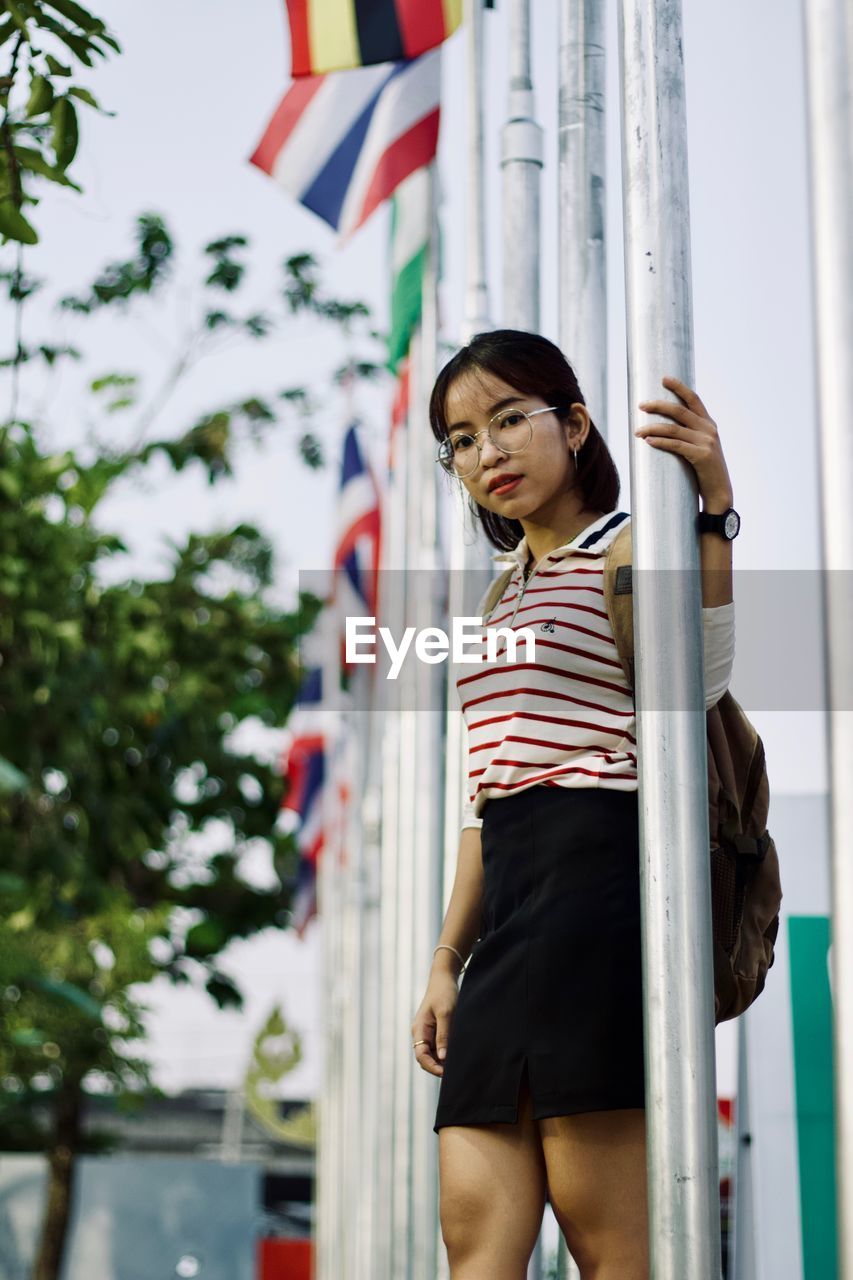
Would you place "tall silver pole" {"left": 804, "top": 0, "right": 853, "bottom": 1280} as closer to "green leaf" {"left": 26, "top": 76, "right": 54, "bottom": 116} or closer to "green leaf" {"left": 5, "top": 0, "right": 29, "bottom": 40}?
"green leaf" {"left": 5, "top": 0, "right": 29, "bottom": 40}

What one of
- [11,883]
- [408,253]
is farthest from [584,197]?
[11,883]

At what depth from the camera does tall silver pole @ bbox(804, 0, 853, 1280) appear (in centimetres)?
223

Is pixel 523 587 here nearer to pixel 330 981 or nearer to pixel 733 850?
pixel 733 850

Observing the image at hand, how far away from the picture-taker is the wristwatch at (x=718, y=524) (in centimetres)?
273

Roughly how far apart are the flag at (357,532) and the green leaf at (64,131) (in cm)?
800

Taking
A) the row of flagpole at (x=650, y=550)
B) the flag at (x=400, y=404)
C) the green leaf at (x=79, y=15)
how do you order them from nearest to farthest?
the row of flagpole at (x=650, y=550) → the green leaf at (x=79, y=15) → the flag at (x=400, y=404)

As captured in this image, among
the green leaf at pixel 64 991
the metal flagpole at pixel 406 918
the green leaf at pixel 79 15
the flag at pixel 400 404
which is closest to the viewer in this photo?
the green leaf at pixel 79 15

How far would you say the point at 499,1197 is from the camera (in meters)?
2.61

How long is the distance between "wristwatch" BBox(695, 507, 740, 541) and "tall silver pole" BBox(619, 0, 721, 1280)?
2cm

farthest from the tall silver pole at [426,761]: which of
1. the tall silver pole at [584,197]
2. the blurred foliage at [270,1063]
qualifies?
the blurred foliage at [270,1063]

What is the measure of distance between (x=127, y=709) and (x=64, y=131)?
822 centimetres

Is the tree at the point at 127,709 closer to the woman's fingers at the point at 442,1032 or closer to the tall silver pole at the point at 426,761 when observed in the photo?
the tall silver pole at the point at 426,761

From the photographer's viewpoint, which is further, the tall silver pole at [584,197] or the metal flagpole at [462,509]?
the metal flagpole at [462,509]

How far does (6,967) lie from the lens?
1484 cm
